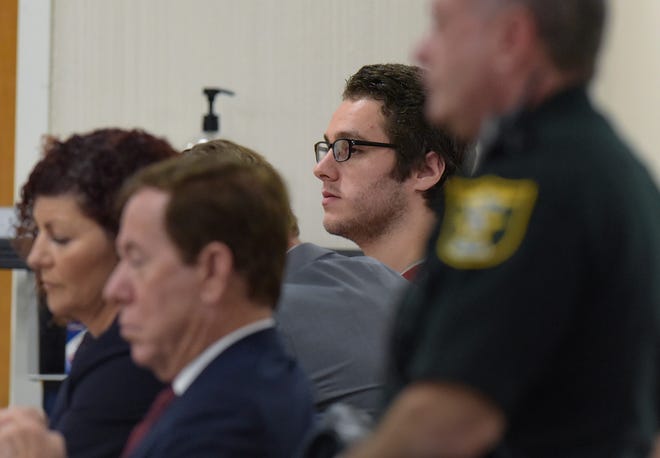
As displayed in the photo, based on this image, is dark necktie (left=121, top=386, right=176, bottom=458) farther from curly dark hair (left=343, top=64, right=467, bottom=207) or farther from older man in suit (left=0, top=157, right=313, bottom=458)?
curly dark hair (left=343, top=64, right=467, bottom=207)

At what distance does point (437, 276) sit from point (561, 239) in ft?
0.29

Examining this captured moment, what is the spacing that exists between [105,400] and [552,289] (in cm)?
70

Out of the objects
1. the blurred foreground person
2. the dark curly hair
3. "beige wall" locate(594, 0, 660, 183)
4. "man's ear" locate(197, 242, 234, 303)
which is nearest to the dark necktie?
the blurred foreground person

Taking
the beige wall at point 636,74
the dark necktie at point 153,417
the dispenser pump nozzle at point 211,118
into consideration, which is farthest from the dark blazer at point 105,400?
the beige wall at point 636,74

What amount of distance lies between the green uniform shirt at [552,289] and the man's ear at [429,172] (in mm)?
1346

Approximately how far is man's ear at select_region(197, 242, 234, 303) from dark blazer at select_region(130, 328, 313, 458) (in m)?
0.06

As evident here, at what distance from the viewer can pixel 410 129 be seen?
6.99 feet

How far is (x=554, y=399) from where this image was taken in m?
0.75

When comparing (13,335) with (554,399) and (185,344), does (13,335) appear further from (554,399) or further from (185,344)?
(554,399)

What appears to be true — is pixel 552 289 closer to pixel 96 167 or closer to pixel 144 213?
pixel 144 213

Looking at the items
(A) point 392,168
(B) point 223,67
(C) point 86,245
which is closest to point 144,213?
(C) point 86,245

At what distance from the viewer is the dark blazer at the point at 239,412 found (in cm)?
100

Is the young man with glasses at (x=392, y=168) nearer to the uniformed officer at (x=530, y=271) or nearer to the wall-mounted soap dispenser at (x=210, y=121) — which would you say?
the wall-mounted soap dispenser at (x=210, y=121)

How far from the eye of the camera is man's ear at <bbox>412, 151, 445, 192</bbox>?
6.98 feet
